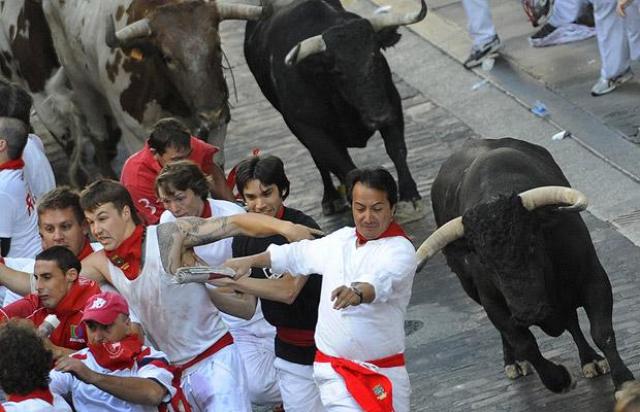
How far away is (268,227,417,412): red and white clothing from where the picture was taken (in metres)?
7.13

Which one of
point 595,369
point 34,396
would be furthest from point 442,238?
point 34,396

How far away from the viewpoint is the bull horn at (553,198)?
8.34 metres

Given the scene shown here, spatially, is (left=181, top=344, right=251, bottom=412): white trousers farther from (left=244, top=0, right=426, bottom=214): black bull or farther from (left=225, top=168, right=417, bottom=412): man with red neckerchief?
(left=244, top=0, right=426, bottom=214): black bull

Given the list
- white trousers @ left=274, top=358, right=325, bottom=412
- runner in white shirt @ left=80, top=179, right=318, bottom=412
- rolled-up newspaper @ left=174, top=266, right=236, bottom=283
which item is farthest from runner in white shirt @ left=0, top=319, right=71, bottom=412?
white trousers @ left=274, top=358, right=325, bottom=412

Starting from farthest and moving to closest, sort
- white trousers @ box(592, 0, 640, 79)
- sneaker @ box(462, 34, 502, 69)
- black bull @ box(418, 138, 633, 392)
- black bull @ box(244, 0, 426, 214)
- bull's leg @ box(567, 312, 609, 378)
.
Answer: sneaker @ box(462, 34, 502, 69), white trousers @ box(592, 0, 640, 79), black bull @ box(244, 0, 426, 214), bull's leg @ box(567, 312, 609, 378), black bull @ box(418, 138, 633, 392)

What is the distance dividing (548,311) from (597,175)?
4317 millimetres

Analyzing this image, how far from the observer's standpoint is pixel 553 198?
836 cm

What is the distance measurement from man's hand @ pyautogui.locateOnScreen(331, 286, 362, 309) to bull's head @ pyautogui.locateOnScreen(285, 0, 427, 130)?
516 centimetres

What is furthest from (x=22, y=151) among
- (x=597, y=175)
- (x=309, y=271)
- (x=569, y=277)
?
(x=597, y=175)

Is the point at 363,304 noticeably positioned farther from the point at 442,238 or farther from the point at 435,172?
the point at 435,172

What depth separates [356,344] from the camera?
7191 mm

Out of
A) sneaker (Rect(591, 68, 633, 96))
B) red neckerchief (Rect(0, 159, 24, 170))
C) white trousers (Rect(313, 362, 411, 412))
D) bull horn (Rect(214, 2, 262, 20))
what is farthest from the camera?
sneaker (Rect(591, 68, 633, 96))

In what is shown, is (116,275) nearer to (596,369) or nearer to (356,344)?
(356,344)

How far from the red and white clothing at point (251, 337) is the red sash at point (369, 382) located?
3.54 feet
